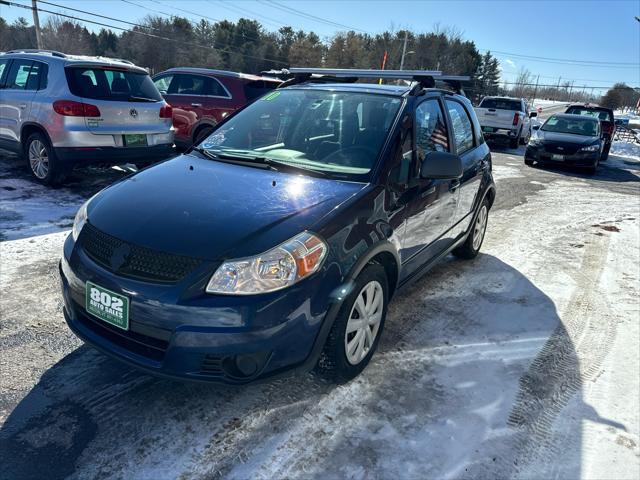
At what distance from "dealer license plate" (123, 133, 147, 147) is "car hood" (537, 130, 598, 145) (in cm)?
1025

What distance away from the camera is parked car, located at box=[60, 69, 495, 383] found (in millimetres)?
2143

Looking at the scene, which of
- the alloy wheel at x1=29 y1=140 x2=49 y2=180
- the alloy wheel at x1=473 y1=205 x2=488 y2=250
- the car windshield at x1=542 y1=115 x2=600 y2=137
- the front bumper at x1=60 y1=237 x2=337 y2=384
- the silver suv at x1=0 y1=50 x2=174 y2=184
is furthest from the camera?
the car windshield at x1=542 y1=115 x2=600 y2=137

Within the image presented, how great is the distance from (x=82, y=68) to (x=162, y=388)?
5.28 meters

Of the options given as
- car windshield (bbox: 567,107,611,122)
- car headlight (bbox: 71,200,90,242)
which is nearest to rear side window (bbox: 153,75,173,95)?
car headlight (bbox: 71,200,90,242)

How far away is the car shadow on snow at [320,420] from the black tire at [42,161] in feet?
14.0

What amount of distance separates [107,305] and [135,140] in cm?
487

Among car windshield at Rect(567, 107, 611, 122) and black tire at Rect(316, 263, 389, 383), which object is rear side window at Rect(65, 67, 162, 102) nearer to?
black tire at Rect(316, 263, 389, 383)

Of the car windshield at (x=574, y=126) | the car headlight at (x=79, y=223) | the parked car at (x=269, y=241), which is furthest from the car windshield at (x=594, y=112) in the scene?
the car headlight at (x=79, y=223)

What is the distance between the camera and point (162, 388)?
2.62 meters

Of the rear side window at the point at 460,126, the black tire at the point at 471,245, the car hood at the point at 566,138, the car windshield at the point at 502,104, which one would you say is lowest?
the black tire at the point at 471,245

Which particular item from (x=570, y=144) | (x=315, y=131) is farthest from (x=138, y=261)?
(x=570, y=144)

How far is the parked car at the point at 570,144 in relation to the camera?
12055 mm

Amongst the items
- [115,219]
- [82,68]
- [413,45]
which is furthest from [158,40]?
[115,219]

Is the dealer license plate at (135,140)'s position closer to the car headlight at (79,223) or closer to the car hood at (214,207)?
the car hood at (214,207)
